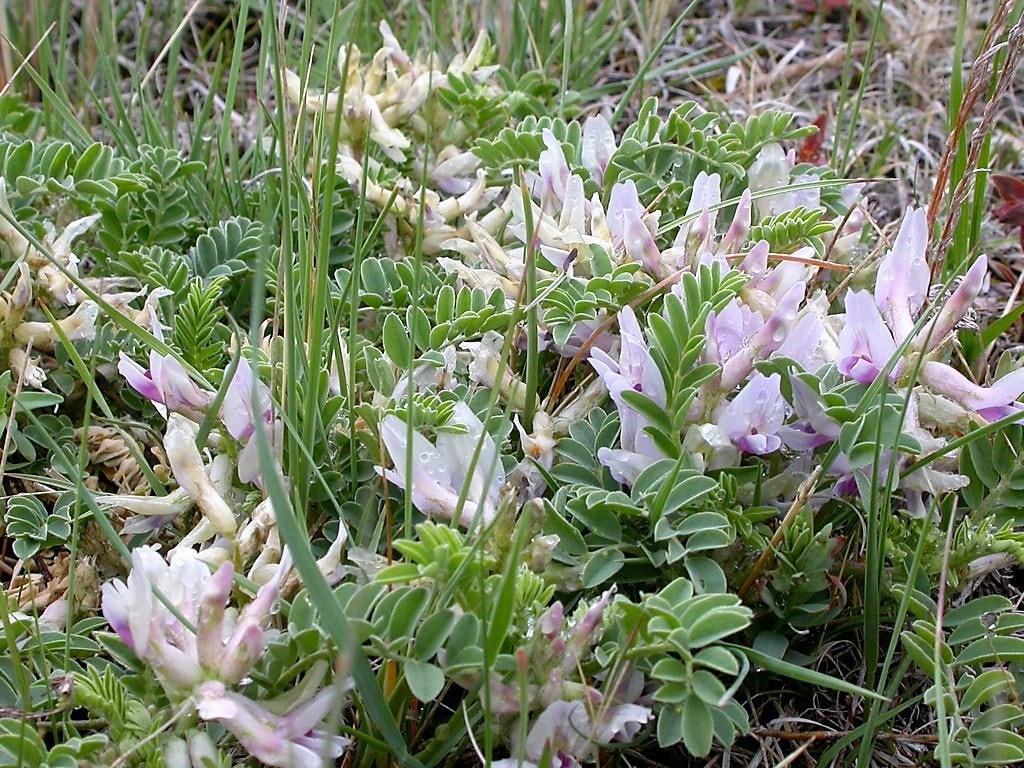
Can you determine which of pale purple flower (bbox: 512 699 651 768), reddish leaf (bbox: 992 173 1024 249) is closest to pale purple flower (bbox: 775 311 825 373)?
pale purple flower (bbox: 512 699 651 768)

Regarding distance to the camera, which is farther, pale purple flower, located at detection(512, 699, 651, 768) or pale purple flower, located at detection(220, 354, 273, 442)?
pale purple flower, located at detection(220, 354, 273, 442)

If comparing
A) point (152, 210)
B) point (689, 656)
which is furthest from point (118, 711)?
point (152, 210)

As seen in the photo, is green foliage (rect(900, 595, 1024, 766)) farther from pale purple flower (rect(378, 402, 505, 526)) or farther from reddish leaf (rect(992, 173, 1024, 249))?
reddish leaf (rect(992, 173, 1024, 249))

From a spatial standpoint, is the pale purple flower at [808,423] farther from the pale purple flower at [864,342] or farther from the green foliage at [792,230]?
the green foliage at [792,230]

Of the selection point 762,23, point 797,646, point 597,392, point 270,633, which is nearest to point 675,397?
point 597,392

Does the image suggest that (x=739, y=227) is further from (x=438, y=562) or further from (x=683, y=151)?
(x=438, y=562)

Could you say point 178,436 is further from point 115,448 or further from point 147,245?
point 147,245
